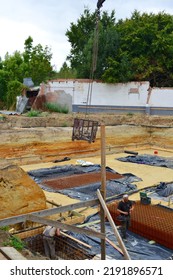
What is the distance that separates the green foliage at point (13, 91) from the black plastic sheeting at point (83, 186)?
14.5 meters

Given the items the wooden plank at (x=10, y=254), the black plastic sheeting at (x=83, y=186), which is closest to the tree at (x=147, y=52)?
the black plastic sheeting at (x=83, y=186)

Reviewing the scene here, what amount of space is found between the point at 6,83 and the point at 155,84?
44.1ft

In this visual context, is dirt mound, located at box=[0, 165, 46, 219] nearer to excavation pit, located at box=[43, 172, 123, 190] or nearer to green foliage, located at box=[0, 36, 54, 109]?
excavation pit, located at box=[43, 172, 123, 190]

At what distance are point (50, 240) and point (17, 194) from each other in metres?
2.20

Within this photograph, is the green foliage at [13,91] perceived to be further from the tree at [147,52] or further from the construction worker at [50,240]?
the construction worker at [50,240]

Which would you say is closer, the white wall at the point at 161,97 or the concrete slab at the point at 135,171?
the concrete slab at the point at 135,171

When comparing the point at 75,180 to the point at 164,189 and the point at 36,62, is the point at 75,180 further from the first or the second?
the point at 36,62

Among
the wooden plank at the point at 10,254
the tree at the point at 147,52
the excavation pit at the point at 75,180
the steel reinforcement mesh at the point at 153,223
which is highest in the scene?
the tree at the point at 147,52

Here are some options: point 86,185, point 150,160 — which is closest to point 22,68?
point 150,160

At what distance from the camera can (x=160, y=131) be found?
25.0m

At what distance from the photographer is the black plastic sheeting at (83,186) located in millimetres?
12891

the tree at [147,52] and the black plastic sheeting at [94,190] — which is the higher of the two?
the tree at [147,52]

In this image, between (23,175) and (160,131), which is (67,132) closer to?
(160,131)
